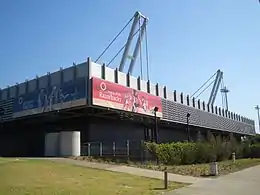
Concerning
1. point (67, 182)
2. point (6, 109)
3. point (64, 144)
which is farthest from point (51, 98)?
point (67, 182)

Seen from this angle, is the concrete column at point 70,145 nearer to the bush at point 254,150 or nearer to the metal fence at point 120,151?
the metal fence at point 120,151

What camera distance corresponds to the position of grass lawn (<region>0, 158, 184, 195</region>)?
42.5 ft

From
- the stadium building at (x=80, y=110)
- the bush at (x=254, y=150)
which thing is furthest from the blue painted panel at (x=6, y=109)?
the bush at (x=254, y=150)

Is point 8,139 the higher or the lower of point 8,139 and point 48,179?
the higher

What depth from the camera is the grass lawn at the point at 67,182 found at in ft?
42.5

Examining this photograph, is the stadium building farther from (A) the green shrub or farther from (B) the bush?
A: (B) the bush

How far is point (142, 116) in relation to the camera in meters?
42.9

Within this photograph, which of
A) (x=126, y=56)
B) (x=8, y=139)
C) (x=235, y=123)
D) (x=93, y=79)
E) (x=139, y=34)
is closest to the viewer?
(x=93, y=79)

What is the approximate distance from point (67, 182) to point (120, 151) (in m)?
15.3

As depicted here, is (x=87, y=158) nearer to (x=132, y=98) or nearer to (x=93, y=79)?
(x=93, y=79)

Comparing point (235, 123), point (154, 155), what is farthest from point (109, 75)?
point (235, 123)

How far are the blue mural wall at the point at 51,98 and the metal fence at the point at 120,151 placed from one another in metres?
4.85

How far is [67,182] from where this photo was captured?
1527 cm

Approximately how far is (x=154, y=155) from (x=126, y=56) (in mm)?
28327
